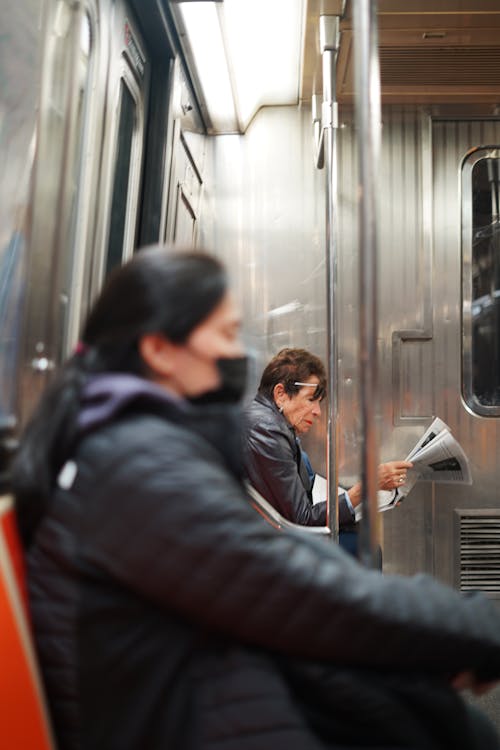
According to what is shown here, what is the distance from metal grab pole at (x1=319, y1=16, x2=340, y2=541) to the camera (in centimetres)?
224

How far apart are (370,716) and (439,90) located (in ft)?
9.45

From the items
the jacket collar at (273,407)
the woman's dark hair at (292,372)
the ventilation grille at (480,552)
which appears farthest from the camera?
the ventilation grille at (480,552)

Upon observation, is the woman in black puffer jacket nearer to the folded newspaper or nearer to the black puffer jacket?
the black puffer jacket

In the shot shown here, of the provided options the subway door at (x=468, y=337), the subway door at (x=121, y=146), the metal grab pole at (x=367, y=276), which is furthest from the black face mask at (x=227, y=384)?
the subway door at (x=468, y=337)

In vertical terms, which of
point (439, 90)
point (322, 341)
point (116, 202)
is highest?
point (439, 90)

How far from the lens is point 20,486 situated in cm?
100

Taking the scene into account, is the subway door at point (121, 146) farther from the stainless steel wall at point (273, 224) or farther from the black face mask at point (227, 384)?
the black face mask at point (227, 384)

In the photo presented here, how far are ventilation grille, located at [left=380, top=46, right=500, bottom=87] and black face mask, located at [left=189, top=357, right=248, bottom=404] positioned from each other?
87.4 inches

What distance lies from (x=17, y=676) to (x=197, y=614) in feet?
0.91

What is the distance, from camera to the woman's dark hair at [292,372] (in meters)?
2.72

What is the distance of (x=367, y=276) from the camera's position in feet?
3.71

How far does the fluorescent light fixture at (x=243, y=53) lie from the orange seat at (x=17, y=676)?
2.16 metres

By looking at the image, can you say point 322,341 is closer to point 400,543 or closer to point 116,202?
point 400,543

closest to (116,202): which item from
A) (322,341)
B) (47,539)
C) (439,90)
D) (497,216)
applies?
(322,341)
